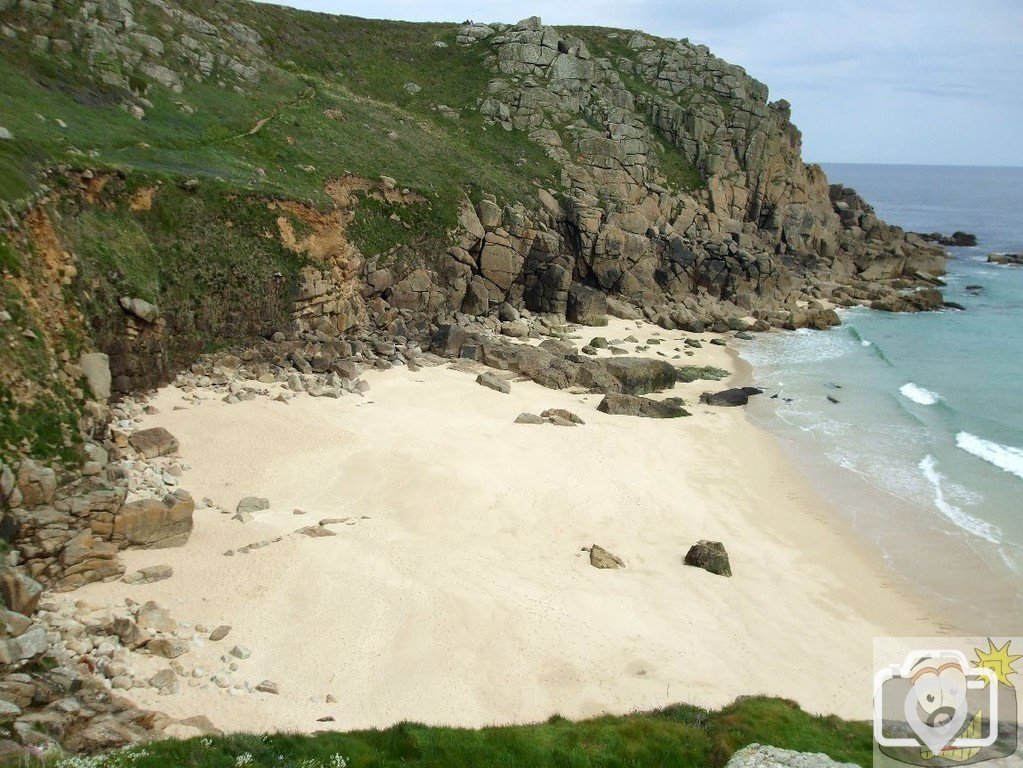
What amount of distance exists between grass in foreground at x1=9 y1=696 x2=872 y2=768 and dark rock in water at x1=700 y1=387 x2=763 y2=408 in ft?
85.4

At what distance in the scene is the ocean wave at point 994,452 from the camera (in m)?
34.3

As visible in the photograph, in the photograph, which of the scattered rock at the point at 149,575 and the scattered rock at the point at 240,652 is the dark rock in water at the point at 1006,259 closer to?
the scattered rock at the point at 149,575

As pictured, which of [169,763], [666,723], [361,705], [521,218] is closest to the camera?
[169,763]

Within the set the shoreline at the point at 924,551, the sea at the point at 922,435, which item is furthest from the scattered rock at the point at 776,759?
the sea at the point at 922,435

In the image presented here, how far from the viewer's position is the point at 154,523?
20.9 meters

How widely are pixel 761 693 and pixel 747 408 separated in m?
24.7

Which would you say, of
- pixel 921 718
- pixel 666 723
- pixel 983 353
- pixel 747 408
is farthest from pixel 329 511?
pixel 983 353

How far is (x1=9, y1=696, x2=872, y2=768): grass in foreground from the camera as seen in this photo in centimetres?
1217

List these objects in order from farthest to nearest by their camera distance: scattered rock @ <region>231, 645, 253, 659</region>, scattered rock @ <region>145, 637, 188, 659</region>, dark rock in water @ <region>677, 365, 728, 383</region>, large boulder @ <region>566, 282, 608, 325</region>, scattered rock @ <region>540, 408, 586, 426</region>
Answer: large boulder @ <region>566, 282, 608, 325</region>, dark rock in water @ <region>677, 365, 728, 383</region>, scattered rock @ <region>540, 408, 586, 426</region>, scattered rock @ <region>231, 645, 253, 659</region>, scattered rock @ <region>145, 637, 188, 659</region>

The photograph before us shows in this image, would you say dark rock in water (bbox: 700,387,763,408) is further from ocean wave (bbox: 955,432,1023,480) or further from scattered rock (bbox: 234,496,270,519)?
scattered rock (bbox: 234,496,270,519)

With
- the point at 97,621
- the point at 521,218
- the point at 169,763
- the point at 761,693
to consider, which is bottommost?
the point at 761,693

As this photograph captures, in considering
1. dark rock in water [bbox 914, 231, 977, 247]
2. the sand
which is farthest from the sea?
dark rock in water [bbox 914, 231, 977, 247]

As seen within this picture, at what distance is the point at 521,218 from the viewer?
54.6 metres

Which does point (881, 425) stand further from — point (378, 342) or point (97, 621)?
point (97, 621)
